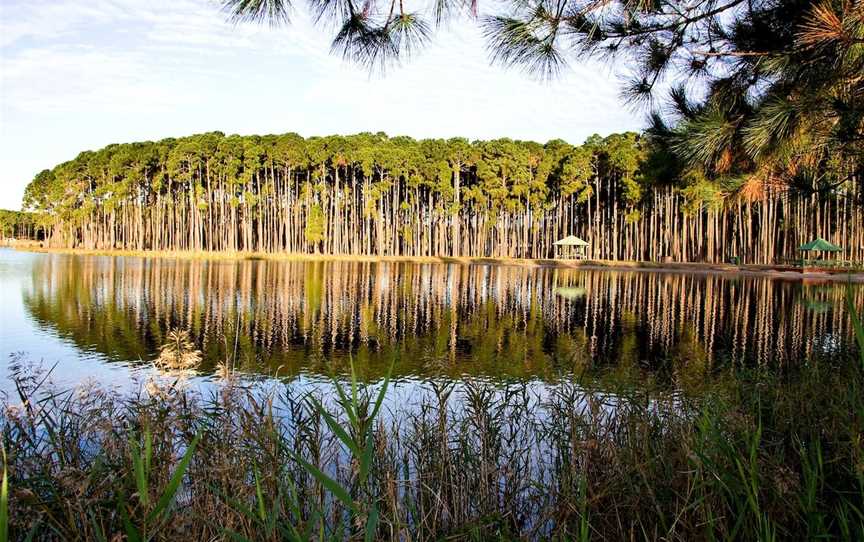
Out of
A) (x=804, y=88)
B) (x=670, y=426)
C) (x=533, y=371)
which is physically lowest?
(x=533, y=371)

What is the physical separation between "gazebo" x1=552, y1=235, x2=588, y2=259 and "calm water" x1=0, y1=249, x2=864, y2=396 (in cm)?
2936

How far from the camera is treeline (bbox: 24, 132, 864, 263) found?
59594mm

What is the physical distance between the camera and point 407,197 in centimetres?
6812

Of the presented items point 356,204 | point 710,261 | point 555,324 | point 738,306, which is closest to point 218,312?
point 555,324

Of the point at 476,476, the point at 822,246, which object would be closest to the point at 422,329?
the point at 476,476

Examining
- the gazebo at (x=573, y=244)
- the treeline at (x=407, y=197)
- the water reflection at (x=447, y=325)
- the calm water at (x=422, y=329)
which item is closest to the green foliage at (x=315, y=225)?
the treeline at (x=407, y=197)

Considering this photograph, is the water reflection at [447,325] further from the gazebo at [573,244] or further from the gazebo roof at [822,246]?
the gazebo at [573,244]

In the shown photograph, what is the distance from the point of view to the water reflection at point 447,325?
10.8 m

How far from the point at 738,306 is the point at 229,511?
2121 cm

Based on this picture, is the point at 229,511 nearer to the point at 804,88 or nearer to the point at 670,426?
the point at 670,426

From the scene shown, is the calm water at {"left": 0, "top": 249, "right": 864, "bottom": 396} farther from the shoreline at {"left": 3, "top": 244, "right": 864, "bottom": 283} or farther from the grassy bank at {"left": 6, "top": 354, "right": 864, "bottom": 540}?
the shoreline at {"left": 3, "top": 244, "right": 864, "bottom": 283}

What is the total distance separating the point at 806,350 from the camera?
37.7 ft

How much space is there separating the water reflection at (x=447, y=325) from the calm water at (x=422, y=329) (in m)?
0.06

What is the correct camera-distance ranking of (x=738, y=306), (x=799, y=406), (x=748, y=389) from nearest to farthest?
(x=799, y=406) → (x=748, y=389) → (x=738, y=306)
